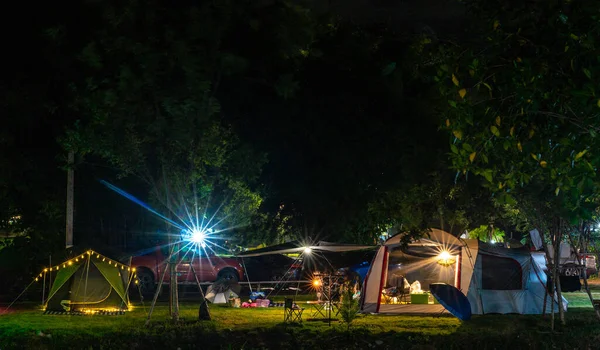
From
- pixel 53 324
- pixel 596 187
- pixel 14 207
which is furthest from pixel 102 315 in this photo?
pixel 596 187

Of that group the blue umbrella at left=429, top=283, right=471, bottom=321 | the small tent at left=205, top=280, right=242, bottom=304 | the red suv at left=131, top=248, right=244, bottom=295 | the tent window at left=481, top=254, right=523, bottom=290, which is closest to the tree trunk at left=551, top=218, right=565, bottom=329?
the blue umbrella at left=429, top=283, right=471, bottom=321

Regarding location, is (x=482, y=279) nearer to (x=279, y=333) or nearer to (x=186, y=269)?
(x=279, y=333)

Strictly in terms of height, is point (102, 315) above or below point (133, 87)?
below

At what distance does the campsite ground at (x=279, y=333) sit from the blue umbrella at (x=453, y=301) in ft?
0.88

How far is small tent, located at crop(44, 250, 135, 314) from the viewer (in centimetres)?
1920

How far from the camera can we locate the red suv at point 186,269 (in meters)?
24.3

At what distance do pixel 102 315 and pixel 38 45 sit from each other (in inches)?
289

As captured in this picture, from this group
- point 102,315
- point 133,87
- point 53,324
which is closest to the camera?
point 133,87

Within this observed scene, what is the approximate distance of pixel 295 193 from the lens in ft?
78.8

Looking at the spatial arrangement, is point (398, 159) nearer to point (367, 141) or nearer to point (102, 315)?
point (367, 141)

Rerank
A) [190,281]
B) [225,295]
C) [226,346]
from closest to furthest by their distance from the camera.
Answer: [226,346] < [225,295] < [190,281]

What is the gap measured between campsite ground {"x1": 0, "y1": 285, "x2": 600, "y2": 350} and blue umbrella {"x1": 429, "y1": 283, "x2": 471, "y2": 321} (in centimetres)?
27

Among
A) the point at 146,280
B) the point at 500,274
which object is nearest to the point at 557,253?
the point at 500,274

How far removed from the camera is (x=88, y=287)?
19.4m
